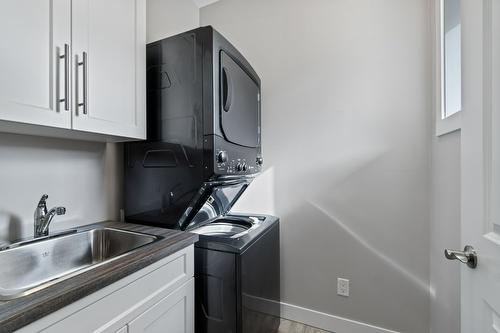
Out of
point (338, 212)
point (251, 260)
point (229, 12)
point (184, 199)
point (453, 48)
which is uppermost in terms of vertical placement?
point (229, 12)

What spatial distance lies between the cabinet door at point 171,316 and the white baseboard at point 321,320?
1.84 feet

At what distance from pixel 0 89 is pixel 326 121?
1851 millimetres

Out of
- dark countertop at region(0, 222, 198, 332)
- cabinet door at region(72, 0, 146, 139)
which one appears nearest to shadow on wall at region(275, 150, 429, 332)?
dark countertop at region(0, 222, 198, 332)

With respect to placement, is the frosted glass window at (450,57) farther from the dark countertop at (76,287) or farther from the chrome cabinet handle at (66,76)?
the chrome cabinet handle at (66,76)

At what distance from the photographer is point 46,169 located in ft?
4.02

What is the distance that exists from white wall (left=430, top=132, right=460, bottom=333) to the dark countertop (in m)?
1.40

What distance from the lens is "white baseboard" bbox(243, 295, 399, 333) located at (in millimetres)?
1751

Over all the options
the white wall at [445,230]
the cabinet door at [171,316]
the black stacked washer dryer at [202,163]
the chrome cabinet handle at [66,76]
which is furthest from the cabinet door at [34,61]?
the white wall at [445,230]

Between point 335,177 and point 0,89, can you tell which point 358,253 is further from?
point 0,89

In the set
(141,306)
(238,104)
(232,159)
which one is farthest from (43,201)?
(238,104)

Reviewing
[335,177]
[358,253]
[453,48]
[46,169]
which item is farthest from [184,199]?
[453,48]

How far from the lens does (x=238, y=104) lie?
1.54 m

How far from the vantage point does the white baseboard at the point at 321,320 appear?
1751 mm

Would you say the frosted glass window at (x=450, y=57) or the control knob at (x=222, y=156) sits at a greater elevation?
the frosted glass window at (x=450, y=57)
